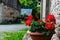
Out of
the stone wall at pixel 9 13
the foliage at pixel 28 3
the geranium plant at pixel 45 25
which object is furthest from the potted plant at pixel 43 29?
the foliage at pixel 28 3

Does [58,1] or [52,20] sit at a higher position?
[58,1]

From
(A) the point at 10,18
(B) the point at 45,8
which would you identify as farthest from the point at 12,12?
(B) the point at 45,8

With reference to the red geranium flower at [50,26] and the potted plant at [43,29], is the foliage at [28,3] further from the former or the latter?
the red geranium flower at [50,26]

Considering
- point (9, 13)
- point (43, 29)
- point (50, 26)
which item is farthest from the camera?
point (9, 13)

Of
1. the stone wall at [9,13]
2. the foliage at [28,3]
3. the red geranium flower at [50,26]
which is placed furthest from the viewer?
the foliage at [28,3]

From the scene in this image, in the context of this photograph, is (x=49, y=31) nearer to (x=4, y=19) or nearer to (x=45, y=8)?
(x=45, y=8)

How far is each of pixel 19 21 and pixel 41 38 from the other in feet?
36.7

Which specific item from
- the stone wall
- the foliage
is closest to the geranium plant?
the stone wall

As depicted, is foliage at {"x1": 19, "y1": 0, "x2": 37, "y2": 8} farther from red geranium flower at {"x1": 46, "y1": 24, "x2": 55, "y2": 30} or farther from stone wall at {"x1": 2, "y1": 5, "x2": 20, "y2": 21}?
red geranium flower at {"x1": 46, "y1": 24, "x2": 55, "y2": 30}

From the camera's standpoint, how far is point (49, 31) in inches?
141

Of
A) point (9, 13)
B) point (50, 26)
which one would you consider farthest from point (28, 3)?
point (50, 26)

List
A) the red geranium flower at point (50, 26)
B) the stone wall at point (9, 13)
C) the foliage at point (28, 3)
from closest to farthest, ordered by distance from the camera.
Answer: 1. the red geranium flower at point (50, 26)
2. the stone wall at point (9, 13)
3. the foliage at point (28, 3)

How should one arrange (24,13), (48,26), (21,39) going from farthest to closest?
(24,13), (21,39), (48,26)

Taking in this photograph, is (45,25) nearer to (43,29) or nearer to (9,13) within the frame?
(43,29)
